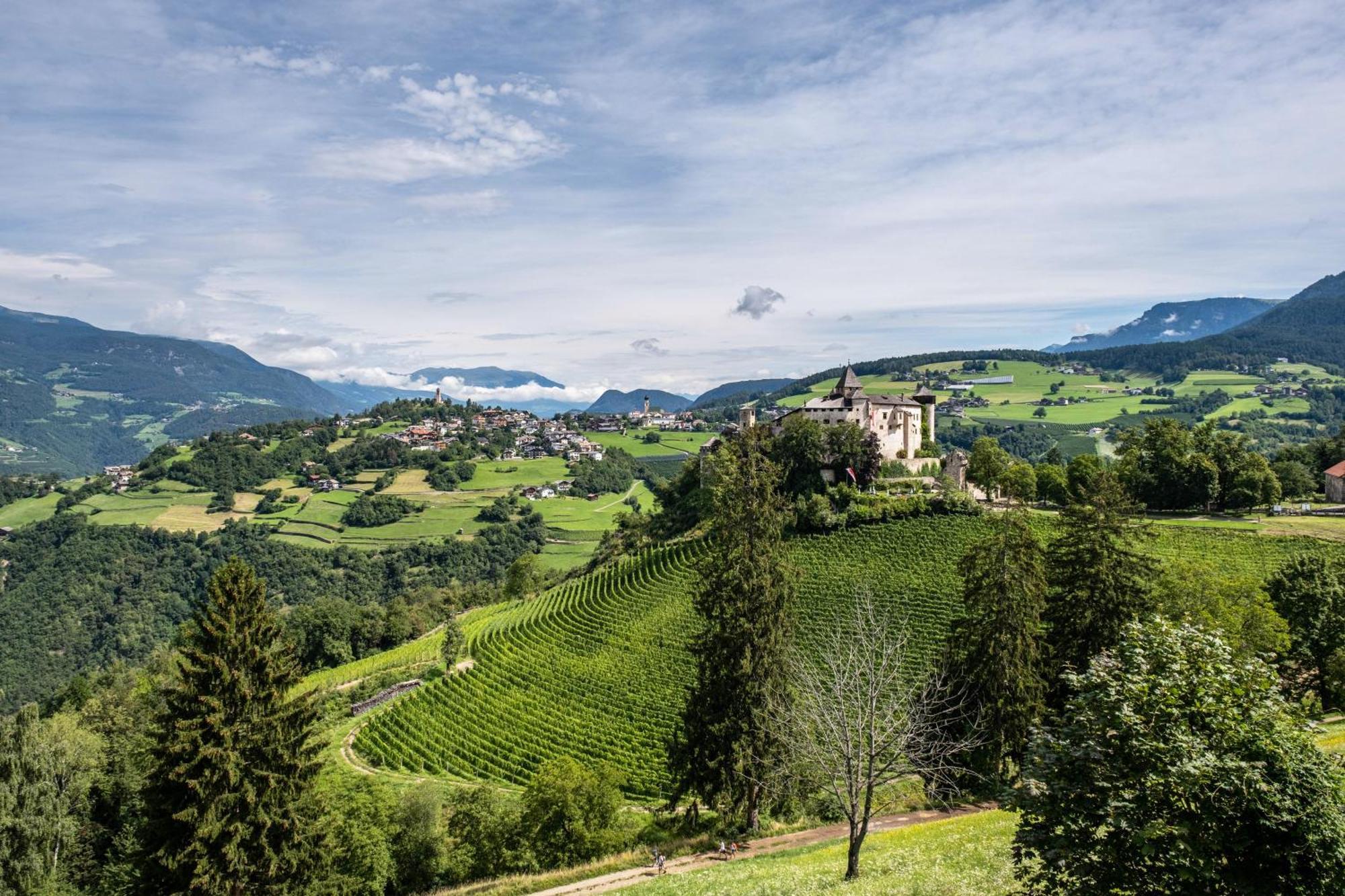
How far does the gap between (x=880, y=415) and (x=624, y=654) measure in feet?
145

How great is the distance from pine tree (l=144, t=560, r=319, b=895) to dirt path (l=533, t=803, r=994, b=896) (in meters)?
7.58

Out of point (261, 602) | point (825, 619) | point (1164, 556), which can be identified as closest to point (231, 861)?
point (261, 602)

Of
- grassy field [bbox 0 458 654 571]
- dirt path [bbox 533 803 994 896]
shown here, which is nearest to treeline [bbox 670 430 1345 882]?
dirt path [bbox 533 803 994 896]

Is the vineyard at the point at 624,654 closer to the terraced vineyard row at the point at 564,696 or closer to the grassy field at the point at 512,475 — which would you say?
the terraced vineyard row at the point at 564,696

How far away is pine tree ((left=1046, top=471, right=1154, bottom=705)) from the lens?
2933 centimetres

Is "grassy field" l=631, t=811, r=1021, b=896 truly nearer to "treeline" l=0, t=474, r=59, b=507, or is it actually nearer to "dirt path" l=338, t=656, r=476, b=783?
"dirt path" l=338, t=656, r=476, b=783

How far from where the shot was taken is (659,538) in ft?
286

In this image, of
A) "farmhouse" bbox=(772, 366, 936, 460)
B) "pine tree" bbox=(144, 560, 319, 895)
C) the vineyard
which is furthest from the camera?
"farmhouse" bbox=(772, 366, 936, 460)

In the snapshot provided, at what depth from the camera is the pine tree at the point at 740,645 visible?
25.6 meters

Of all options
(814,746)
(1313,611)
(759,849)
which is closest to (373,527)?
(759,849)

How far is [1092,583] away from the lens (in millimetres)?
29719

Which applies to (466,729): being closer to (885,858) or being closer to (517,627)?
(517,627)

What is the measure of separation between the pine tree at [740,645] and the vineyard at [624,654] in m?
11.1

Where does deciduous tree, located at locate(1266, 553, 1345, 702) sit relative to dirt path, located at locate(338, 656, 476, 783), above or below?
above
